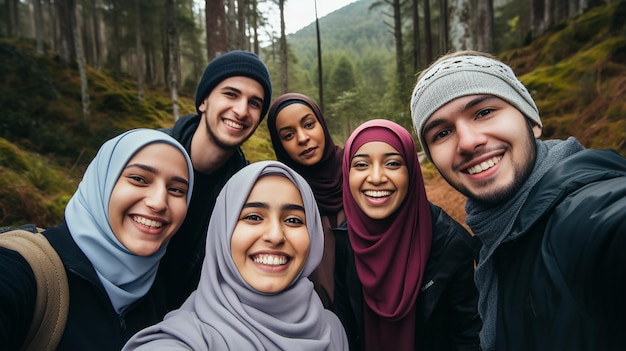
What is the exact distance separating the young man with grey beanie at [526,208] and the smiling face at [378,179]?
0.47m

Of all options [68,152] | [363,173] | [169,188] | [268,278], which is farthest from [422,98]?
[68,152]

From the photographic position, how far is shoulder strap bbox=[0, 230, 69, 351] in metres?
1.54

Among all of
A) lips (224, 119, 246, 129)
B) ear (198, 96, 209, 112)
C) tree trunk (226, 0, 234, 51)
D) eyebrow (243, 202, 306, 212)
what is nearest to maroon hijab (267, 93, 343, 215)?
lips (224, 119, 246, 129)

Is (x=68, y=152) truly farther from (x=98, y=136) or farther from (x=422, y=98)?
(x=422, y=98)

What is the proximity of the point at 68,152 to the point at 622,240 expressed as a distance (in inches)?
530

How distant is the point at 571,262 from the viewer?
1.23m

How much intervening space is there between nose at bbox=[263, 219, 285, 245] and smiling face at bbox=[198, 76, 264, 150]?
4.96 ft

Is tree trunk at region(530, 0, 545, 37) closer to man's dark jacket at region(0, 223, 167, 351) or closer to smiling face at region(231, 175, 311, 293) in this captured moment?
smiling face at region(231, 175, 311, 293)

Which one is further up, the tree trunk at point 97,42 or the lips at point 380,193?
the tree trunk at point 97,42

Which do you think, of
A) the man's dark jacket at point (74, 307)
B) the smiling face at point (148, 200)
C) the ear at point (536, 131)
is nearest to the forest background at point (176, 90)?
the ear at point (536, 131)

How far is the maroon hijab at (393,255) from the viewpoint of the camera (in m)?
2.41

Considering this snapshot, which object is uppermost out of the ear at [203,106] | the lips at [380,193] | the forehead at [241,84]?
the forehead at [241,84]

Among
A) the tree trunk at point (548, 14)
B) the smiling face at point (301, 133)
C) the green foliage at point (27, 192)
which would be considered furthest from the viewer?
the tree trunk at point (548, 14)

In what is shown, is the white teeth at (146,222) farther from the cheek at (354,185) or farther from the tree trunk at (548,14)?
the tree trunk at (548,14)
